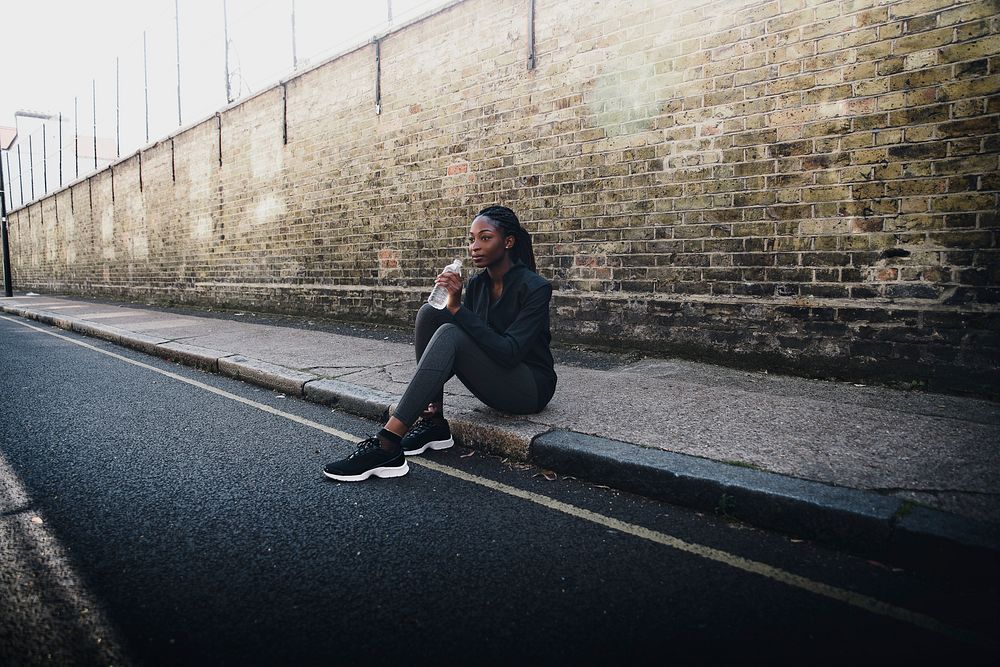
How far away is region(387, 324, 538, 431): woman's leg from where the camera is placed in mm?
3020

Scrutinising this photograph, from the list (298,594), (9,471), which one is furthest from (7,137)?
(298,594)

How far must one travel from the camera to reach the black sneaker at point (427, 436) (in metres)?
3.36

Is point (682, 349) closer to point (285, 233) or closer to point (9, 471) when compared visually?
point (9, 471)

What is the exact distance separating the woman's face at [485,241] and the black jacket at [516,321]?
0.17 meters

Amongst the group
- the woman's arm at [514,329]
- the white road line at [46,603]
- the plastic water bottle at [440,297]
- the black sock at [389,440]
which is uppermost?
the plastic water bottle at [440,297]

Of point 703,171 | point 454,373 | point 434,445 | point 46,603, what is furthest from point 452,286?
point 703,171

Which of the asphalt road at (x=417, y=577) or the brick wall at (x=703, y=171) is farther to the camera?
the brick wall at (x=703, y=171)

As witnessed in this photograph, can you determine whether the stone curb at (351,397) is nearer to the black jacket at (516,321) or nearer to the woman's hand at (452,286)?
the black jacket at (516,321)

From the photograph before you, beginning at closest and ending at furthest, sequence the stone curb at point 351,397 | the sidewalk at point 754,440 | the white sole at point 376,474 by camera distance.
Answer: the sidewalk at point 754,440 → the white sole at point 376,474 → the stone curb at point 351,397

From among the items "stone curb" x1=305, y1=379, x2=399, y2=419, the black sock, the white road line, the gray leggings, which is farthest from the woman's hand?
the white road line

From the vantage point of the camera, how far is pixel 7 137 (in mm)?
32969

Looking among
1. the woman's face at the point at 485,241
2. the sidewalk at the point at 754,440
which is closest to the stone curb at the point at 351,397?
the sidewalk at the point at 754,440

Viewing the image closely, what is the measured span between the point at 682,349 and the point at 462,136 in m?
4.06

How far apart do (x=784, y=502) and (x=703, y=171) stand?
376cm
